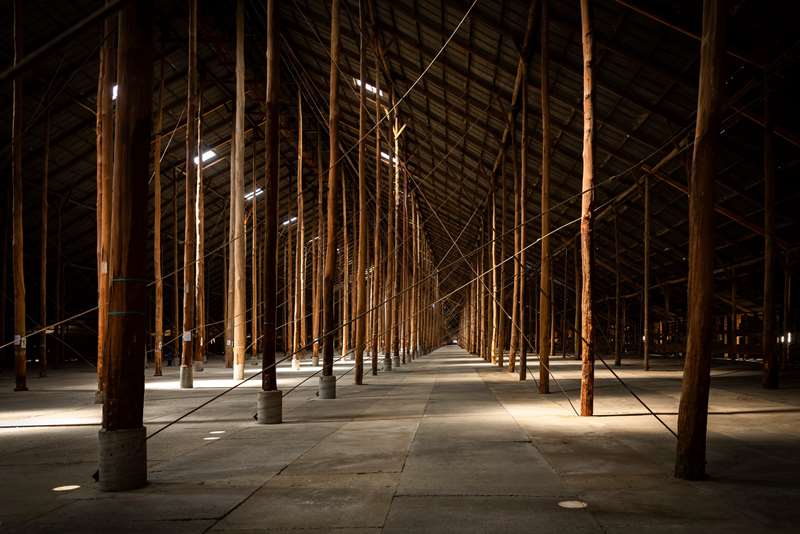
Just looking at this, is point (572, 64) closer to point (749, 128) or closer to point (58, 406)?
point (749, 128)

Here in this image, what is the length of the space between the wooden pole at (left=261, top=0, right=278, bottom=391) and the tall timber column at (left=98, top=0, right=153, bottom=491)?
432cm

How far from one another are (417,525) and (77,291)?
1446 inches

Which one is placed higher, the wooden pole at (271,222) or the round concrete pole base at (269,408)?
the wooden pole at (271,222)

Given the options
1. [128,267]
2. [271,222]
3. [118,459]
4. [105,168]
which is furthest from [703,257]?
[105,168]

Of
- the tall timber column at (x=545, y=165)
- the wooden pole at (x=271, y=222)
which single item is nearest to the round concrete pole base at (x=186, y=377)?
the wooden pole at (x=271, y=222)

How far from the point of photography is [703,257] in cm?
682

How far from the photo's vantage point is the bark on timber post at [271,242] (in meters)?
11.3

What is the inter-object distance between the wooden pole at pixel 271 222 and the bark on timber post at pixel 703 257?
6322 millimetres

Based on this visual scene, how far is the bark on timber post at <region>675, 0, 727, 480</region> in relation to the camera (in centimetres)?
676

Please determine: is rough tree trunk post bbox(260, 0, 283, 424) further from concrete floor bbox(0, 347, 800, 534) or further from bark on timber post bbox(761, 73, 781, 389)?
bark on timber post bbox(761, 73, 781, 389)

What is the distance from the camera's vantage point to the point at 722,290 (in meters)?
34.1

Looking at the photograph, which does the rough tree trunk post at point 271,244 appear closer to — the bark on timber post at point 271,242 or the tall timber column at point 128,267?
the bark on timber post at point 271,242

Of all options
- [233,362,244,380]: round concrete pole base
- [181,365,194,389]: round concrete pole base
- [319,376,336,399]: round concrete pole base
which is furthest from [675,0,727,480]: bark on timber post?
[233,362,244,380]: round concrete pole base

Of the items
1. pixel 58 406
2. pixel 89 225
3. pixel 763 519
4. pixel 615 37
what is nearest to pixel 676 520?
pixel 763 519
